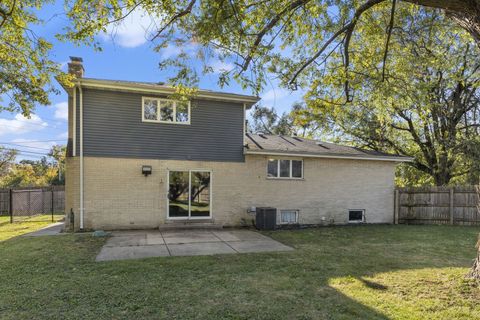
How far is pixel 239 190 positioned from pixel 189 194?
1928mm

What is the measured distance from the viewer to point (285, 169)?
12242 millimetres

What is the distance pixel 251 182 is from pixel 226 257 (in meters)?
5.25

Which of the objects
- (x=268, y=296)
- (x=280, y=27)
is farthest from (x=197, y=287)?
(x=280, y=27)

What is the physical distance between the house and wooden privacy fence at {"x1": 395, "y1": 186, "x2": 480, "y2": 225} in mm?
1655

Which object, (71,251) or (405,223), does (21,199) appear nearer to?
(71,251)

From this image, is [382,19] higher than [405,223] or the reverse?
higher

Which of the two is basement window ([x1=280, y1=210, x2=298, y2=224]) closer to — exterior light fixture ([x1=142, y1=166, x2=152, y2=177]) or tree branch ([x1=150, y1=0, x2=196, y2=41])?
exterior light fixture ([x1=142, y1=166, x2=152, y2=177])

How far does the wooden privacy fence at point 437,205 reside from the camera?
42.1 feet

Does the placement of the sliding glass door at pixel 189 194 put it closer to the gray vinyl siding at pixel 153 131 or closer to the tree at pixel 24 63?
the gray vinyl siding at pixel 153 131

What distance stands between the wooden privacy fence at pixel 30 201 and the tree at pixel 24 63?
206 inches

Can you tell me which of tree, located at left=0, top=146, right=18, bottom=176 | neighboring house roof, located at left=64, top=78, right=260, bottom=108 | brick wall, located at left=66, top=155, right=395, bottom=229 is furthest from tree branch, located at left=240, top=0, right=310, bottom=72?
tree, located at left=0, top=146, right=18, bottom=176

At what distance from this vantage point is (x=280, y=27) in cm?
668

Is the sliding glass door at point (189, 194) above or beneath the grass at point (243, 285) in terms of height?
above

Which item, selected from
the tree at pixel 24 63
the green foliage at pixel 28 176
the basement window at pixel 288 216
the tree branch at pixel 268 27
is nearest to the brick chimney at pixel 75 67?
the tree at pixel 24 63
